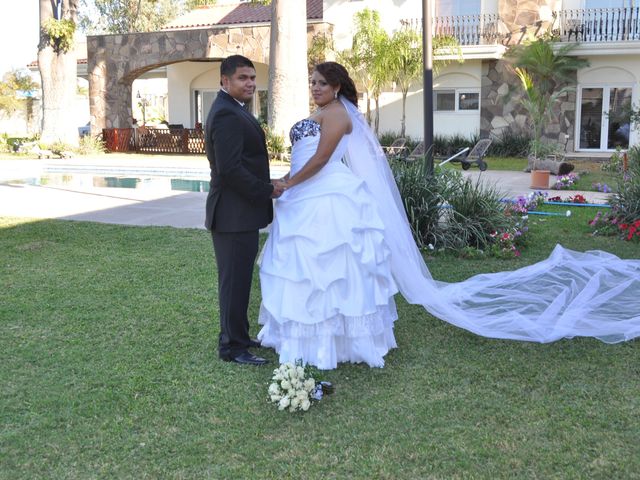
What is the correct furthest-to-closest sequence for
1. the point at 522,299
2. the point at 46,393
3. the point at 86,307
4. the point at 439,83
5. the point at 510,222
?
the point at 439,83 < the point at 510,222 < the point at 86,307 < the point at 522,299 < the point at 46,393

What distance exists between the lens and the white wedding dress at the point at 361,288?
4.17 m

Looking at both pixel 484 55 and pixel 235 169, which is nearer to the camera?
pixel 235 169

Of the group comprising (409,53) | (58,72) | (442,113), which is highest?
(409,53)

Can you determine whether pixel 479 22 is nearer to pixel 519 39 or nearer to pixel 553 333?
pixel 519 39

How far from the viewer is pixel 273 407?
382cm

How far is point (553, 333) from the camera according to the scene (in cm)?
439

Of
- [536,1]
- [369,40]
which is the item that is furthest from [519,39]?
[369,40]

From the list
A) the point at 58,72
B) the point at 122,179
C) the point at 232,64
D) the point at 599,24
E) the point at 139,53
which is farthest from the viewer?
the point at 139,53

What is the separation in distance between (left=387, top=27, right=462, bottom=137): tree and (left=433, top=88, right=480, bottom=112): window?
4.31 ft

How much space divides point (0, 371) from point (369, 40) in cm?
1817

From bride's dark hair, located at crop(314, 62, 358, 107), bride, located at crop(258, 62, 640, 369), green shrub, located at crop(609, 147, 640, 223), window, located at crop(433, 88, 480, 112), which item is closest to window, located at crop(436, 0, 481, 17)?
window, located at crop(433, 88, 480, 112)

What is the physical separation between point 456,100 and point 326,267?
19270mm

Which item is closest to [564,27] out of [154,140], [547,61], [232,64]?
[547,61]

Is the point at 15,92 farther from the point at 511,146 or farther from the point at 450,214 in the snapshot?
the point at 450,214
